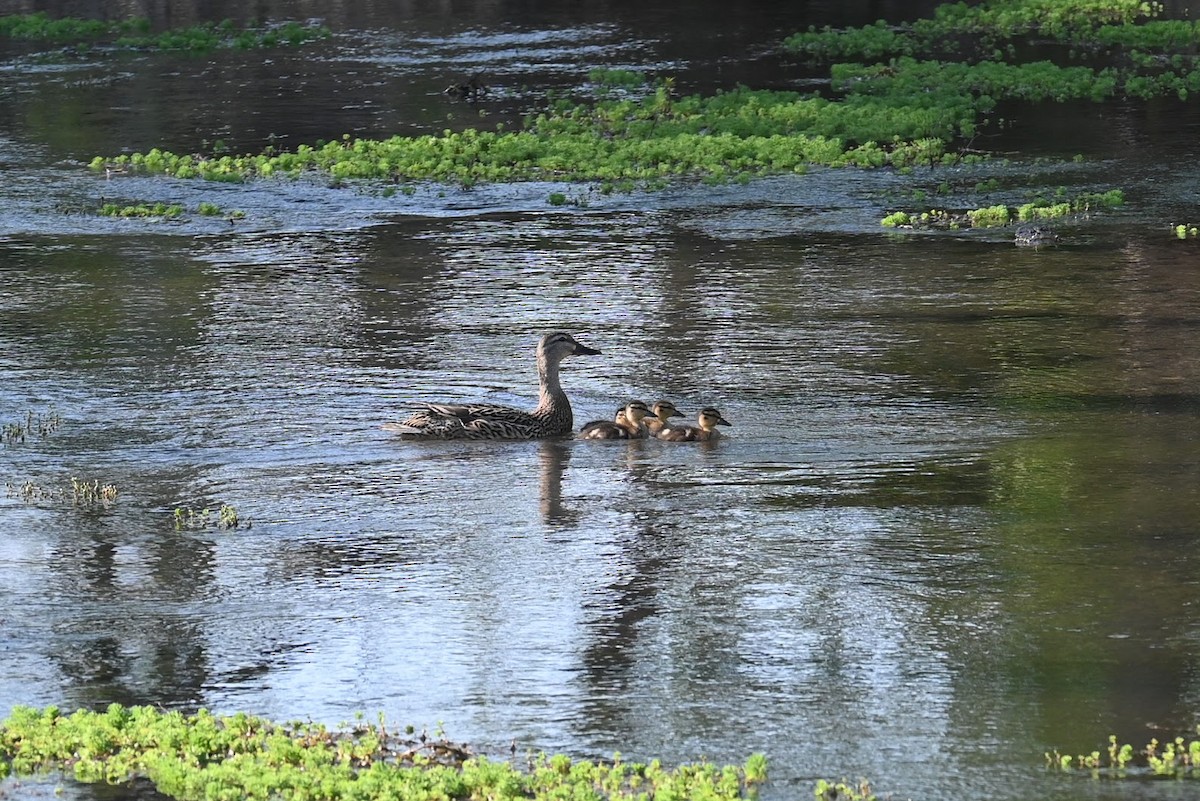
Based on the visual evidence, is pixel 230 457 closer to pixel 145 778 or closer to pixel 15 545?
pixel 15 545

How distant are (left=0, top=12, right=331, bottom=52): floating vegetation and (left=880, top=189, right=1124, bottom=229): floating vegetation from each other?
63.5 feet

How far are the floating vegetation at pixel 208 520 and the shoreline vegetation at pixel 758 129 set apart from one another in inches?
421

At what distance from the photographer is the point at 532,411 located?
1420 centimetres

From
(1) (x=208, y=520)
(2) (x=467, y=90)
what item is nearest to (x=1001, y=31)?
(2) (x=467, y=90)

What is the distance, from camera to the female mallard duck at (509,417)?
43.6ft

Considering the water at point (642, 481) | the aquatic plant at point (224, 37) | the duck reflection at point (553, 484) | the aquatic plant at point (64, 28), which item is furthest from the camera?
the aquatic plant at point (64, 28)

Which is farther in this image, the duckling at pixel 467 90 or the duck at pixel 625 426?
the duckling at pixel 467 90

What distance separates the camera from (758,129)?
2606 centimetres

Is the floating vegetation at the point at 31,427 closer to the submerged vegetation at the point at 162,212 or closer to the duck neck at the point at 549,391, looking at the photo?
the duck neck at the point at 549,391

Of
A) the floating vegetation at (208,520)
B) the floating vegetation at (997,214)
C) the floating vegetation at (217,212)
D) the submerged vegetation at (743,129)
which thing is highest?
the submerged vegetation at (743,129)

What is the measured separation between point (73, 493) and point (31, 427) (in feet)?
5.95

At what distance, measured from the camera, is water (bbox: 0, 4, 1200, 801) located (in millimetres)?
8961

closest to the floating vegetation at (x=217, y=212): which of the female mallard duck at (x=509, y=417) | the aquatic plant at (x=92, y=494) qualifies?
the female mallard duck at (x=509, y=417)

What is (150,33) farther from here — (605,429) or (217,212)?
(605,429)
